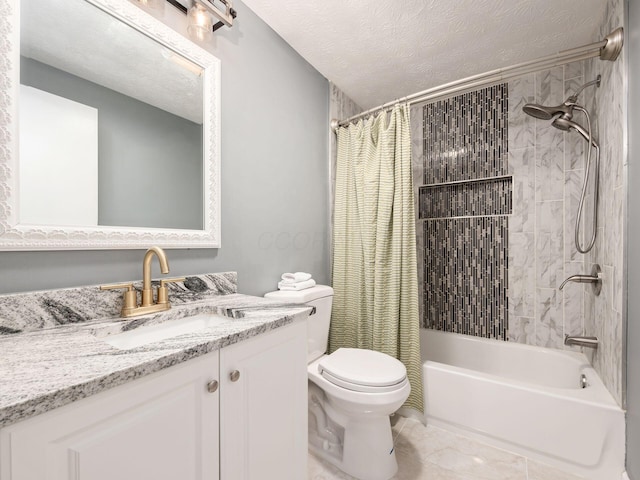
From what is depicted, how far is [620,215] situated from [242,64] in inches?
75.4

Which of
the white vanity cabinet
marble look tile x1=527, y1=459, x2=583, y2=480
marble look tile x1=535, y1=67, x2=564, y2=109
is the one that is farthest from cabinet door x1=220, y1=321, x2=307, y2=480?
marble look tile x1=535, y1=67, x2=564, y2=109

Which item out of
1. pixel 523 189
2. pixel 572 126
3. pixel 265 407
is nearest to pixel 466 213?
pixel 523 189

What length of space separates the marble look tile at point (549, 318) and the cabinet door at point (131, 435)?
2260mm

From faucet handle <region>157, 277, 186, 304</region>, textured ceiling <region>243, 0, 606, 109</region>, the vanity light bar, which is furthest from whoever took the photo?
textured ceiling <region>243, 0, 606, 109</region>

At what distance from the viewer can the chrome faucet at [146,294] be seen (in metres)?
0.98

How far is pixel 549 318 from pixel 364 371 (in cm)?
155

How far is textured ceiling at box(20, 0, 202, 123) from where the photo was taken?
0.89m

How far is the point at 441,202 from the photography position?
2463 mm

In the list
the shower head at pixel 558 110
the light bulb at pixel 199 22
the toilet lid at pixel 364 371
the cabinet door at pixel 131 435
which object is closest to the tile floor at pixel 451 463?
the toilet lid at pixel 364 371

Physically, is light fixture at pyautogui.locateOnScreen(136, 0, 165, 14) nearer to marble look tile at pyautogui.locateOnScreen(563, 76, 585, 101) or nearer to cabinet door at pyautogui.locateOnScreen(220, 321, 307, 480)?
cabinet door at pyautogui.locateOnScreen(220, 321, 307, 480)

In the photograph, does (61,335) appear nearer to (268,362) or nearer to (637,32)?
(268,362)

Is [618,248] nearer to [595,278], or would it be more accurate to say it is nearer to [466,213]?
[595,278]

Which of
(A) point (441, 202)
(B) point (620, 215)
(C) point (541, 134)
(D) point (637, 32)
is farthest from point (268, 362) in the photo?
(C) point (541, 134)

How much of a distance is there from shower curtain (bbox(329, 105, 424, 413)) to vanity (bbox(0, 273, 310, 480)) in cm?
91
